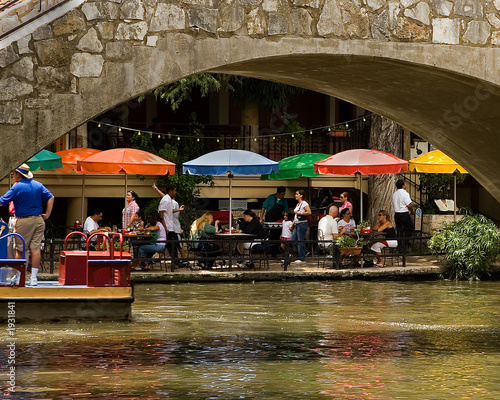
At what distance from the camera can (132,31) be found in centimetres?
905

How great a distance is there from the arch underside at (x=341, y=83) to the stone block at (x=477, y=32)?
13cm

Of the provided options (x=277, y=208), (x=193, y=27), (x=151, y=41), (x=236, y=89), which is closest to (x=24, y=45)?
(x=151, y=41)

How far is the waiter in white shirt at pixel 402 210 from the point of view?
2228cm

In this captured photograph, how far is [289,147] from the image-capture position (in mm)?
28875

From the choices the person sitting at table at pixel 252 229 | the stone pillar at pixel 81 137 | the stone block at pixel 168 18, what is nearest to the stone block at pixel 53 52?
the stone block at pixel 168 18

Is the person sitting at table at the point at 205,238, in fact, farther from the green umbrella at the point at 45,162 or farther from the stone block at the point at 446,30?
the stone block at the point at 446,30

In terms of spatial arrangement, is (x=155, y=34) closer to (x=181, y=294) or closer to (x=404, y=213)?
(x=181, y=294)

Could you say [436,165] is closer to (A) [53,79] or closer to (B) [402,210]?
(B) [402,210]

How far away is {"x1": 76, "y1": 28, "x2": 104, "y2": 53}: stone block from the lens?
8.93 m

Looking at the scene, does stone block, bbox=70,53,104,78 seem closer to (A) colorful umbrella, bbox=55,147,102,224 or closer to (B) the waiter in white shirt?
(A) colorful umbrella, bbox=55,147,102,224

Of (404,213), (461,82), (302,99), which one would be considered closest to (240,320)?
(461,82)

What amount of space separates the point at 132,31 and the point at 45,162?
12.1 metres

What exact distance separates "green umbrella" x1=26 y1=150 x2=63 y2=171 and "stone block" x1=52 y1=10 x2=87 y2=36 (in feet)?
38.6

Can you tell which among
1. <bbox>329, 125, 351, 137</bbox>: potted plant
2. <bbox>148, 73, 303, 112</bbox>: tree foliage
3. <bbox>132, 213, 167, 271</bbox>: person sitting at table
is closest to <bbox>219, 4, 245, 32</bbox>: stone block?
<bbox>132, 213, 167, 271</bbox>: person sitting at table
